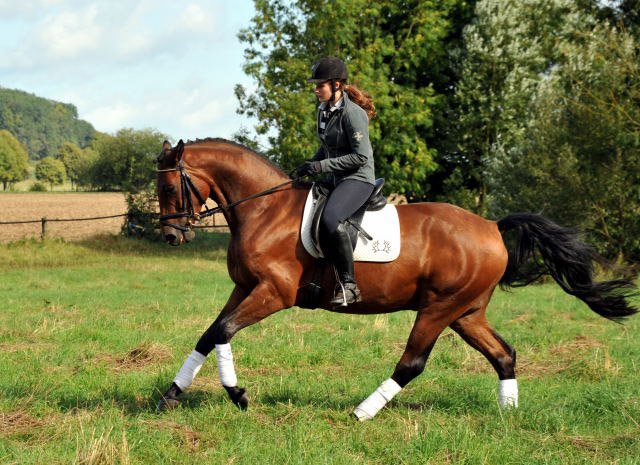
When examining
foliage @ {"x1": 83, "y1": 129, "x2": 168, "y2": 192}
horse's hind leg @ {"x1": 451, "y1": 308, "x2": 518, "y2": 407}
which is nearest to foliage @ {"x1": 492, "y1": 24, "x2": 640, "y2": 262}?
horse's hind leg @ {"x1": 451, "y1": 308, "x2": 518, "y2": 407}

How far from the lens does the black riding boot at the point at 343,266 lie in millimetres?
6008

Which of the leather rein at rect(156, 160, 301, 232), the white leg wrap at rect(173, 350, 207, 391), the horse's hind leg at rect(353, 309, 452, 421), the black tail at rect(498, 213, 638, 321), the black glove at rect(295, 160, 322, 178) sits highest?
the black glove at rect(295, 160, 322, 178)

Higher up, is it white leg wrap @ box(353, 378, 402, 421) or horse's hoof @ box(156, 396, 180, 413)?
white leg wrap @ box(353, 378, 402, 421)

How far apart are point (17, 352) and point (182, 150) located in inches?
176

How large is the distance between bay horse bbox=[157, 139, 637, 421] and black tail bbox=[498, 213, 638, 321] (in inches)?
0.9

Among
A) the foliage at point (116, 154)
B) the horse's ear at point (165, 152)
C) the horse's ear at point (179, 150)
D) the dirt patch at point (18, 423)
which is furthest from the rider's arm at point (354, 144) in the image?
the foliage at point (116, 154)

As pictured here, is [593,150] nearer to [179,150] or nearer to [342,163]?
[342,163]

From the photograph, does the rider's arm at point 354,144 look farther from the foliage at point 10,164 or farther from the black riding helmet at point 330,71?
the foliage at point 10,164

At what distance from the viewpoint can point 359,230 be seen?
20.4 ft

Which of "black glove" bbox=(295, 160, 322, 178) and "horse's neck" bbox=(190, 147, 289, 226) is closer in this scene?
"black glove" bbox=(295, 160, 322, 178)

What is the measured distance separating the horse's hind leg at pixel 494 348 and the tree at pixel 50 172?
154538 millimetres

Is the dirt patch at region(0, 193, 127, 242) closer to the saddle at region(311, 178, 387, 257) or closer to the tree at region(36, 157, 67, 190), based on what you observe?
the saddle at region(311, 178, 387, 257)

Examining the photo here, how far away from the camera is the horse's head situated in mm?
6340

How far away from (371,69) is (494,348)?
2077 centimetres
